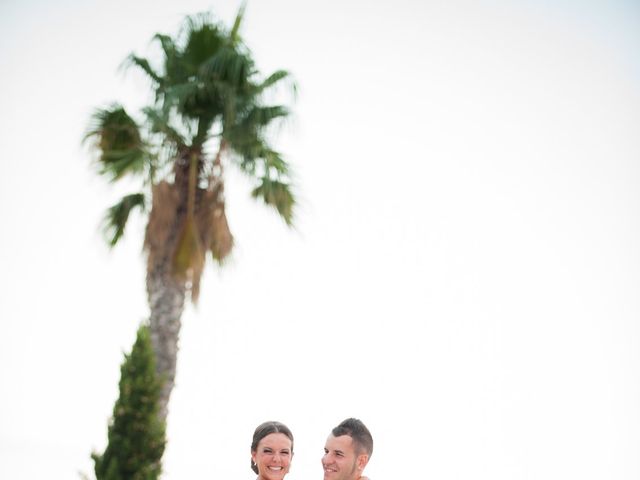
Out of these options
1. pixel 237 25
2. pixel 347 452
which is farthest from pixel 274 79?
pixel 347 452

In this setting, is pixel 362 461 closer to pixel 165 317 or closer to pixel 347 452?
pixel 347 452

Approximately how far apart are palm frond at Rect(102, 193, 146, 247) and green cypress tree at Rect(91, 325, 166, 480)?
9.30ft

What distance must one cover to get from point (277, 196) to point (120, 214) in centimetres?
294

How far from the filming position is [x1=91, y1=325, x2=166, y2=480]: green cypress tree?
7680 millimetres

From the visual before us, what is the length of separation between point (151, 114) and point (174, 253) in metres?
2.45

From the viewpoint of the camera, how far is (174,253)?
9.88 meters

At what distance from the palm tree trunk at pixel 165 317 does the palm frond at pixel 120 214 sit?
1.13m

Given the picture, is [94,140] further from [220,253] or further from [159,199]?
[220,253]

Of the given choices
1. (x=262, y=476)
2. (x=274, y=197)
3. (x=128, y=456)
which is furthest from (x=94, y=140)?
(x=262, y=476)

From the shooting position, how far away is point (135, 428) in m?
7.90

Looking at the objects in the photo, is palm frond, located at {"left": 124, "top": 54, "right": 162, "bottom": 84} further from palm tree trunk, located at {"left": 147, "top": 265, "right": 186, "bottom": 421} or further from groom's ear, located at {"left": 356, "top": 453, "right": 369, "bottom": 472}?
groom's ear, located at {"left": 356, "top": 453, "right": 369, "bottom": 472}

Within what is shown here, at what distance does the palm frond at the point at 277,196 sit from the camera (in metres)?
10.9

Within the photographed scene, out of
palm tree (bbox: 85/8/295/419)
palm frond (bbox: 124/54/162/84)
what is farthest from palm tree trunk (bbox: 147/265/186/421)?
palm frond (bbox: 124/54/162/84)

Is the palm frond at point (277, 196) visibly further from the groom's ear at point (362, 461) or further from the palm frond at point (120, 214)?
the groom's ear at point (362, 461)
